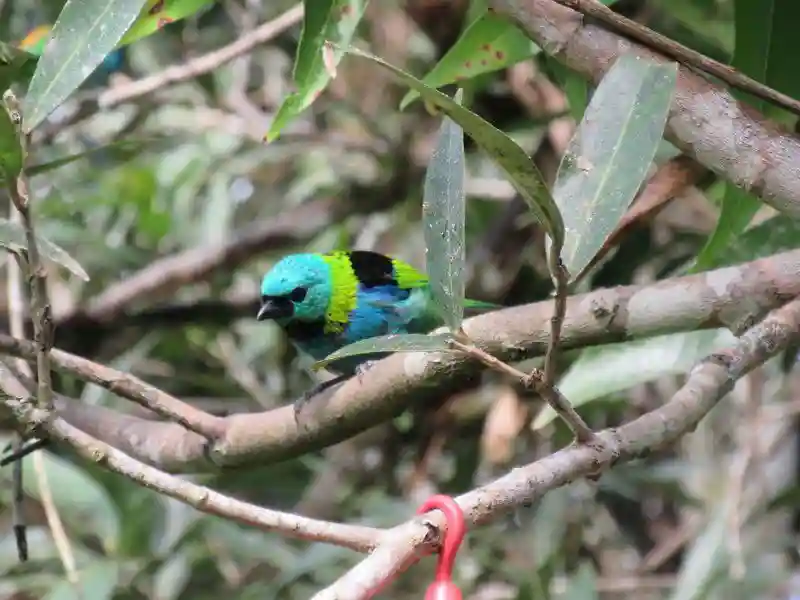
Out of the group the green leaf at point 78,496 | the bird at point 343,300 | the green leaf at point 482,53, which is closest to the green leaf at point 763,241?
the green leaf at point 482,53

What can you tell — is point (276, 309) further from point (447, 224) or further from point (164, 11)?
point (447, 224)

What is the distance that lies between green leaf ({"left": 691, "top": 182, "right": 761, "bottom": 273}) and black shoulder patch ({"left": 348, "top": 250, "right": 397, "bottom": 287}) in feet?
2.77

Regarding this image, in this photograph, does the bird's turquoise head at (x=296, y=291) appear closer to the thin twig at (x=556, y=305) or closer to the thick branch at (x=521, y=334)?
the thick branch at (x=521, y=334)

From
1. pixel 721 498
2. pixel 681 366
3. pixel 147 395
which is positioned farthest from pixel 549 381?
pixel 721 498

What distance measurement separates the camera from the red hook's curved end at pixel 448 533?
703 millimetres

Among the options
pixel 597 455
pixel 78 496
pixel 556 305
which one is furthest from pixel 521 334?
pixel 78 496

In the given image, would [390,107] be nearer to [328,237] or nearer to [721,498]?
[328,237]

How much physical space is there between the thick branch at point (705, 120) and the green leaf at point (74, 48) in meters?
0.42

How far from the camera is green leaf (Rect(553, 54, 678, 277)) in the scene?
76 centimetres

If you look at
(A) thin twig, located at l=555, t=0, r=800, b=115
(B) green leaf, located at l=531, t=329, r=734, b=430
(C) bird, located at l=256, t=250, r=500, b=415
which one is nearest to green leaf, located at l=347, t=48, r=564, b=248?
(A) thin twig, located at l=555, t=0, r=800, b=115

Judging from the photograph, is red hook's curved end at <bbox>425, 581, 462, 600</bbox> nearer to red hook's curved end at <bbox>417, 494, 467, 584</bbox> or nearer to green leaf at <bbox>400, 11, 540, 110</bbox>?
red hook's curved end at <bbox>417, 494, 467, 584</bbox>

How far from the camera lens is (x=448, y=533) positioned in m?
0.70

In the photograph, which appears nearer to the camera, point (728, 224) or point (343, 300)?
point (728, 224)

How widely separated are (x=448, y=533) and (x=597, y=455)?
0.18 metres
